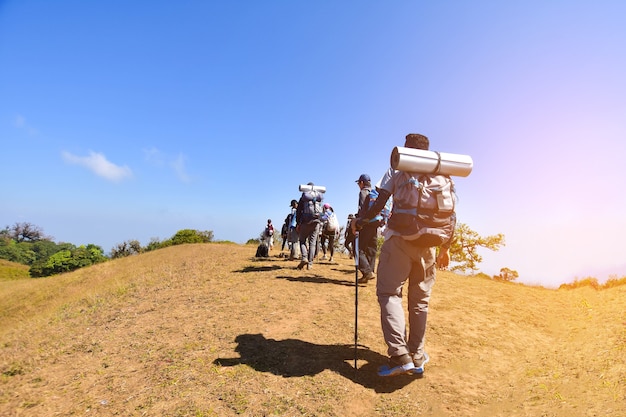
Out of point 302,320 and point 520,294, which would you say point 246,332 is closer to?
point 302,320

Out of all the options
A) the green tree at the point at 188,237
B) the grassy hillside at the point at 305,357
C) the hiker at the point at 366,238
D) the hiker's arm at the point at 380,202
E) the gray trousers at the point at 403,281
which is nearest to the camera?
the grassy hillside at the point at 305,357

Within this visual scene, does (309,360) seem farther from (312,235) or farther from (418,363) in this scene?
(312,235)

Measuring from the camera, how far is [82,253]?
103 ft

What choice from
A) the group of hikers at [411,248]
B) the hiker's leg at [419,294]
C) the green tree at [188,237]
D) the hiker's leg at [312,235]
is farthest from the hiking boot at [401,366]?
the green tree at [188,237]

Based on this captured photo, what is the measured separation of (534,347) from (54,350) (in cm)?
848


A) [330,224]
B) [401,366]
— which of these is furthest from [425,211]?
[330,224]

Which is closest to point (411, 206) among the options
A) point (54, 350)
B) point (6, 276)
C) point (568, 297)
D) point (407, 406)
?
point (407, 406)

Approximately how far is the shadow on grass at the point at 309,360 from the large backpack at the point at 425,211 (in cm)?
187

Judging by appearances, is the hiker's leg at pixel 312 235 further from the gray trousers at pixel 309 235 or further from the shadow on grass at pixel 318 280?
the shadow on grass at pixel 318 280

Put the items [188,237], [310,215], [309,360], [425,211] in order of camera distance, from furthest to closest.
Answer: [188,237]
[310,215]
[309,360]
[425,211]

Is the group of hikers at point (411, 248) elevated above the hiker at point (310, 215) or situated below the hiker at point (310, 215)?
below

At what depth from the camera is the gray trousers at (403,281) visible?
414 centimetres

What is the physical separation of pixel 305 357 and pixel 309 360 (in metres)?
0.11

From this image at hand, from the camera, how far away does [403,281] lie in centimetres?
425
